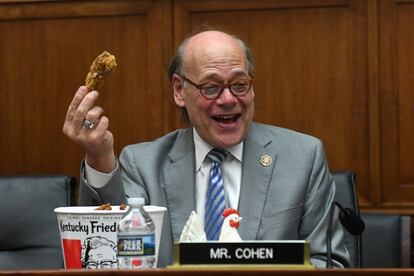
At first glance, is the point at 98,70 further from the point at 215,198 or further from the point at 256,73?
the point at 256,73

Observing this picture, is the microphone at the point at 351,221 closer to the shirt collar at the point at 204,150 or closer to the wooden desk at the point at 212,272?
the wooden desk at the point at 212,272

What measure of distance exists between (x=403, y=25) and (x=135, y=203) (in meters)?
1.99

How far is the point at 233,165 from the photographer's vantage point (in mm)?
2748

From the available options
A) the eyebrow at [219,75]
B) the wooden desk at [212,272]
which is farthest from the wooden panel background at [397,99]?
the wooden desk at [212,272]

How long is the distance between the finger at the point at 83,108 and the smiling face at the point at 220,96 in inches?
20.9

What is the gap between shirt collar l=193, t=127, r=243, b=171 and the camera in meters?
2.74

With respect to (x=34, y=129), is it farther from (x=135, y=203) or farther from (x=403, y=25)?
(x=135, y=203)

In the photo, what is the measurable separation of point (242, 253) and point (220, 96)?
40.5 inches

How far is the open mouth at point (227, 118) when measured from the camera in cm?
270

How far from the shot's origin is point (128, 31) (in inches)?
149

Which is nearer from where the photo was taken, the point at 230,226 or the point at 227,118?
the point at 230,226

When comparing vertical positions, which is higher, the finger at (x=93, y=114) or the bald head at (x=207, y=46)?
the bald head at (x=207, y=46)

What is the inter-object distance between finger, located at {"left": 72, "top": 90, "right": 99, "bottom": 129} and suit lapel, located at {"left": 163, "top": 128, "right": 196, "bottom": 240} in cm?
51

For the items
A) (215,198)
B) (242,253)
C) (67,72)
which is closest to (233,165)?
(215,198)
